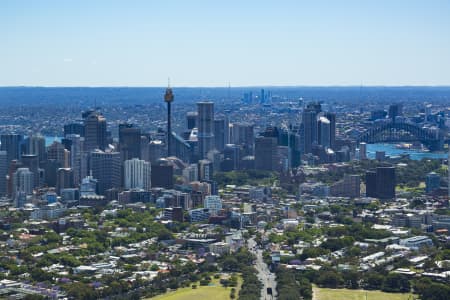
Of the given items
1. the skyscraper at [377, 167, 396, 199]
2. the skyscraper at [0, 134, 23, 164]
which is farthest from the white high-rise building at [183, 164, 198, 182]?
the skyscraper at [0, 134, 23, 164]

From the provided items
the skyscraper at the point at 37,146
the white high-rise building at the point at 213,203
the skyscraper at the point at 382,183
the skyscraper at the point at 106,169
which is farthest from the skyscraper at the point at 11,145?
the skyscraper at the point at 382,183

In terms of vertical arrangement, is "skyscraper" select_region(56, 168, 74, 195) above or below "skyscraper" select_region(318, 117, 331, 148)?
below

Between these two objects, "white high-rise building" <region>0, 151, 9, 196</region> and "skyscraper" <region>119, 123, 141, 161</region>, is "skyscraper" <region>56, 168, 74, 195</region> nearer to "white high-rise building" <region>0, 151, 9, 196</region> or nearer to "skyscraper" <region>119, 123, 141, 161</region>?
"white high-rise building" <region>0, 151, 9, 196</region>

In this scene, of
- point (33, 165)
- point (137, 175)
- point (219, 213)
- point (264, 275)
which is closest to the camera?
point (264, 275)

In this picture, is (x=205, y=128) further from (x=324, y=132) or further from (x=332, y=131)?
(x=332, y=131)

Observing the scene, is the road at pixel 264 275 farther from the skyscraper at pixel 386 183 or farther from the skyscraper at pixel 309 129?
the skyscraper at pixel 309 129

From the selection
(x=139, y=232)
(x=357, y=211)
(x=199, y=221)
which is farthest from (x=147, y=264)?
(x=357, y=211)

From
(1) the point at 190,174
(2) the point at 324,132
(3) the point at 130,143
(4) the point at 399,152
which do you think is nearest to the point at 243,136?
(2) the point at 324,132
